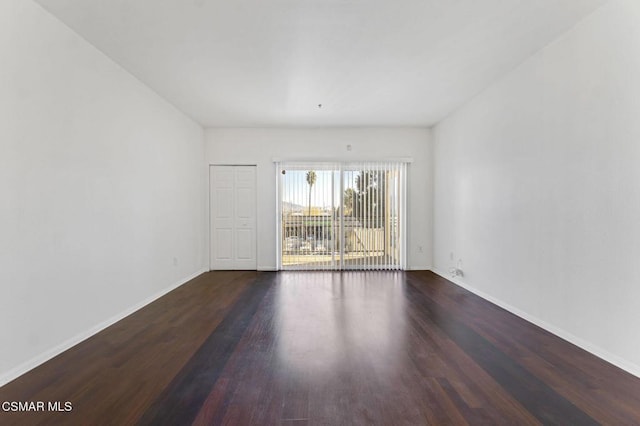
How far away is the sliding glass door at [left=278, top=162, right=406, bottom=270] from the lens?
20.9 feet

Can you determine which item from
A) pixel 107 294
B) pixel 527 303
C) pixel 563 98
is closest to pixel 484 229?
pixel 527 303

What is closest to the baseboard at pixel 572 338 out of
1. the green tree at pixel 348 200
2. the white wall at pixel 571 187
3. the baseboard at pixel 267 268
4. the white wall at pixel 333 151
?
the white wall at pixel 571 187

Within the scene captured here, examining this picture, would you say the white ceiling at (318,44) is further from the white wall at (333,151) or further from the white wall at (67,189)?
the white wall at (333,151)

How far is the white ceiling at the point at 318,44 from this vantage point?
261 centimetres

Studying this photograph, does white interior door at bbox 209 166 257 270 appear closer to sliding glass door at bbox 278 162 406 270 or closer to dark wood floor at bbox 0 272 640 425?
sliding glass door at bbox 278 162 406 270

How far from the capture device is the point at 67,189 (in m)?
2.87

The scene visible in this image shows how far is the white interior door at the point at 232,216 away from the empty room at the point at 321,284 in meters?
1.21

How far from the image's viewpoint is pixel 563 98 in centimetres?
304

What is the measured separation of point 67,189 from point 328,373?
2.72 m

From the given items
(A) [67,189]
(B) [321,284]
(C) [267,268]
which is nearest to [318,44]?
(A) [67,189]

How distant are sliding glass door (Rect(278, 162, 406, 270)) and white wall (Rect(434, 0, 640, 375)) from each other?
1983mm

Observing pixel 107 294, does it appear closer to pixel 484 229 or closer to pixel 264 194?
pixel 264 194

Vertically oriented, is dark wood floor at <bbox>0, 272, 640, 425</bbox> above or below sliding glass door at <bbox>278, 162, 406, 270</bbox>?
below

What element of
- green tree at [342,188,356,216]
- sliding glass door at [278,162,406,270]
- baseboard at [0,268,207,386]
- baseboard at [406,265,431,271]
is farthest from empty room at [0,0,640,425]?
green tree at [342,188,356,216]
